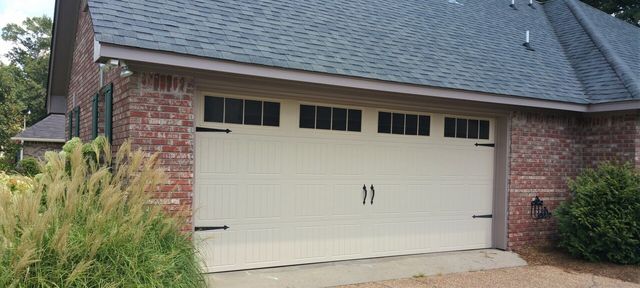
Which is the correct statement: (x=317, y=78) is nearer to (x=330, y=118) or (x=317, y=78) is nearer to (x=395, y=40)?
(x=330, y=118)

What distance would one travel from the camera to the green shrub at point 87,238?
3400 mm

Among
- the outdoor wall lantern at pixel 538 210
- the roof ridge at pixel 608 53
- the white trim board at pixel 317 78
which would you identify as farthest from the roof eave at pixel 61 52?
the roof ridge at pixel 608 53

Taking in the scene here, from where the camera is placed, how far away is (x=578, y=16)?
11289 millimetres

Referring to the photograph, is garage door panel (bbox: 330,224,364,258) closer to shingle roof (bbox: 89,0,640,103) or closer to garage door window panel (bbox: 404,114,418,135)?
garage door window panel (bbox: 404,114,418,135)

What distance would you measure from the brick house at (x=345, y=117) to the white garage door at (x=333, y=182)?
2 cm

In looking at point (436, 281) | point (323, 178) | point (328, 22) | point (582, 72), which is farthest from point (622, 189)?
point (328, 22)

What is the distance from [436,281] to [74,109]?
7.63 meters

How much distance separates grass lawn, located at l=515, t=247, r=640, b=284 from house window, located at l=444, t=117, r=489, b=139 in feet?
6.28

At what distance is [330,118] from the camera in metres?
7.00

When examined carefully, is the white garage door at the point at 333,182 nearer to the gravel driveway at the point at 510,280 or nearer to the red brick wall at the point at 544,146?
the red brick wall at the point at 544,146

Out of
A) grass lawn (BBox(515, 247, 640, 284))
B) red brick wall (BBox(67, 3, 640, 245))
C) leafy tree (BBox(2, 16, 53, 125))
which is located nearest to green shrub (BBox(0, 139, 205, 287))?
red brick wall (BBox(67, 3, 640, 245))

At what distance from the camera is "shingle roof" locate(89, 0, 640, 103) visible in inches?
238

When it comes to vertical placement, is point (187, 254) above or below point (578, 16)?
below

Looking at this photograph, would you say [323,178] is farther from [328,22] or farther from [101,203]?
[101,203]
